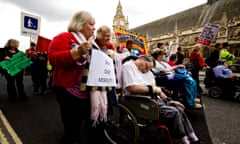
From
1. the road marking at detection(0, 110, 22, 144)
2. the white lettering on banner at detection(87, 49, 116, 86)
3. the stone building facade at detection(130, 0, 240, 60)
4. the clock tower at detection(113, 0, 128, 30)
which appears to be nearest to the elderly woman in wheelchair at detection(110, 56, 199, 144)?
the white lettering on banner at detection(87, 49, 116, 86)

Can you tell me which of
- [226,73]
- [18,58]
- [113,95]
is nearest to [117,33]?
[18,58]

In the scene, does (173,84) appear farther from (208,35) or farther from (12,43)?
(208,35)

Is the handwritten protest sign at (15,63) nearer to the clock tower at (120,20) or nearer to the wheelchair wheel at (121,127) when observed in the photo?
the wheelchair wheel at (121,127)

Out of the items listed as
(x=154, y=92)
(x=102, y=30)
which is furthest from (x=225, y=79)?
(x=102, y=30)

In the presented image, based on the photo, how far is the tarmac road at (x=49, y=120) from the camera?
2947 millimetres

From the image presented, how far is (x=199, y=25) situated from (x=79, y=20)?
41.3 m

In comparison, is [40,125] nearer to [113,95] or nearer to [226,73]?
[113,95]

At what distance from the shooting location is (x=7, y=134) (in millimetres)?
2930

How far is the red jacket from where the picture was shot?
1813mm

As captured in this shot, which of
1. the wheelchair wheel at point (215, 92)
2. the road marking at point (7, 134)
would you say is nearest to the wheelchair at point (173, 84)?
the wheelchair wheel at point (215, 92)

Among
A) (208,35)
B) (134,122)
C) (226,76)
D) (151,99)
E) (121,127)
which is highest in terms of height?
(208,35)

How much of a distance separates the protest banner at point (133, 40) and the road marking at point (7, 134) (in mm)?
4166

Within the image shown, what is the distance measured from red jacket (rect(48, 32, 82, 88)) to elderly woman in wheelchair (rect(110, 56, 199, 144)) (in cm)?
91

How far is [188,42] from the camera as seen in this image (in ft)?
131
